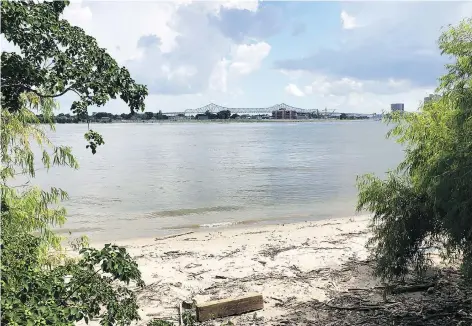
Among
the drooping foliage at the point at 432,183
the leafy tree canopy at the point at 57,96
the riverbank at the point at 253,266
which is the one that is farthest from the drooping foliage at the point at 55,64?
the riverbank at the point at 253,266

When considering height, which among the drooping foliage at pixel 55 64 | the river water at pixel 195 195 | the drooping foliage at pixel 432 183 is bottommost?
the river water at pixel 195 195

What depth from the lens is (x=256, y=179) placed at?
113ft

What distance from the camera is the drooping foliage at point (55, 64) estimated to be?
4.09m

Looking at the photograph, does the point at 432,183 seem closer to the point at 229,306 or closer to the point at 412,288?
the point at 412,288

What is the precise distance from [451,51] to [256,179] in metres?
27.3

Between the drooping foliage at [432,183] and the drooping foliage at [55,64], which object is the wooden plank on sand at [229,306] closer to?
the drooping foliage at [432,183]

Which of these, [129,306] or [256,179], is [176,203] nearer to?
[256,179]

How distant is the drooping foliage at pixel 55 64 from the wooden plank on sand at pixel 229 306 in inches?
199

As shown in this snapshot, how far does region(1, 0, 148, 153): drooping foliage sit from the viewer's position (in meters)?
4.09

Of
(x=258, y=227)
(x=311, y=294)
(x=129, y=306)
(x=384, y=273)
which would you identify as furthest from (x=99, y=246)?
(x=129, y=306)

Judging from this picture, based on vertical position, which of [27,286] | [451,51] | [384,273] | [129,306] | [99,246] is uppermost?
[451,51]

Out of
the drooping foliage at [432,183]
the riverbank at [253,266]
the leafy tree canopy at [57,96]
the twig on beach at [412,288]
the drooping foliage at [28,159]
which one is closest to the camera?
the leafy tree canopy at [57,96]

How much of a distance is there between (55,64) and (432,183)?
18.8 feet

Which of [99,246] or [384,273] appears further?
[99,246]
